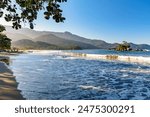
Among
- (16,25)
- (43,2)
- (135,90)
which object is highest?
(43,2)

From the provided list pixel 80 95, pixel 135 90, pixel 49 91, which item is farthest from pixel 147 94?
pixel 49 91

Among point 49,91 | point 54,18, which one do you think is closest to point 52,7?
point 54,18

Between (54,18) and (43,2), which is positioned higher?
(43,2)

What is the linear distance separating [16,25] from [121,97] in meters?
10.2

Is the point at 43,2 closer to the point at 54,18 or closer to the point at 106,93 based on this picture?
the point at 54,18

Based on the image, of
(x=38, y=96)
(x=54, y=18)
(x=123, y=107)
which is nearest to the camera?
(x=123, y=107)

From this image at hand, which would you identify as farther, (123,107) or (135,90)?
(135,90)

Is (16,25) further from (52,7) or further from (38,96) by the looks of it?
(38,96)

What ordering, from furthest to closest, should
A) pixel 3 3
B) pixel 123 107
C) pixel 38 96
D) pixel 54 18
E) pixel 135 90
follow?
pixel 135 90
pixel 38 96
pixel 3 3
pixel 54 18
pixel 123 107

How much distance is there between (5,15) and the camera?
16484mm

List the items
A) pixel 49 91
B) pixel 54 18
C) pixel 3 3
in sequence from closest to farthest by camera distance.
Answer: pixel 54 18, pixel 3 3, pixel 49 91

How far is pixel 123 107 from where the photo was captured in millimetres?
12711

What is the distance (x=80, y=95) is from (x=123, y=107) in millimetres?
9474

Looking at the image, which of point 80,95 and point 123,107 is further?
point 80,95
